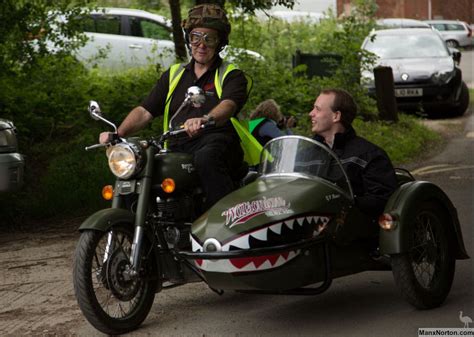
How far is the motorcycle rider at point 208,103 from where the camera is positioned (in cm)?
660

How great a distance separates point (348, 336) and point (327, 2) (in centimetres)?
4293

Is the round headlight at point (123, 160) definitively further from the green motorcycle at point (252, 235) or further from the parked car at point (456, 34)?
the parked car at point (456, 34)

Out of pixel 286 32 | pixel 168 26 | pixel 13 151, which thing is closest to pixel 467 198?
pixel 13 151

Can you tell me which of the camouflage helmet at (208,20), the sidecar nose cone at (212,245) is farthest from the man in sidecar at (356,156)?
the sidecar nose cone at (212,245)

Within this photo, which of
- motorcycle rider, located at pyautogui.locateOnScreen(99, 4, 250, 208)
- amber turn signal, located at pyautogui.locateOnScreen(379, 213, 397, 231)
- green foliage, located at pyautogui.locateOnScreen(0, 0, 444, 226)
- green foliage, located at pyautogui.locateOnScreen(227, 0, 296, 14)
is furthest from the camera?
green foliage, located at pyautogui.locateOnScreen(227, 0, 296, 14)

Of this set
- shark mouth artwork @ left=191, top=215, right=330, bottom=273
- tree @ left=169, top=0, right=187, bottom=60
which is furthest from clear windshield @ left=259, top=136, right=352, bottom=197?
tree @ left=169, top=0, right=187, bottom=60

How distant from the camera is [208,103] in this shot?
6.98 metres

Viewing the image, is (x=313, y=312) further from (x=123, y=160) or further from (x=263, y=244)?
(x=123, y=160)

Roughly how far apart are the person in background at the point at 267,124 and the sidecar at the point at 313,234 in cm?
301

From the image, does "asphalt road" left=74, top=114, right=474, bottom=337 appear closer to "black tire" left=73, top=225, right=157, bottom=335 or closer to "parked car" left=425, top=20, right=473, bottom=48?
"black tire" left=73, top=225, right=157, bottom=335

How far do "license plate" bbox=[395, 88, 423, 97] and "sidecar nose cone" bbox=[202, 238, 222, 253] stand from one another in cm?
1383

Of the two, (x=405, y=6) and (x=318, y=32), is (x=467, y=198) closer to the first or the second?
(x=318, y=32)

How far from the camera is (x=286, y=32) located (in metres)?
29.3

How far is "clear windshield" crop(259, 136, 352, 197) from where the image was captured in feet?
21.4
